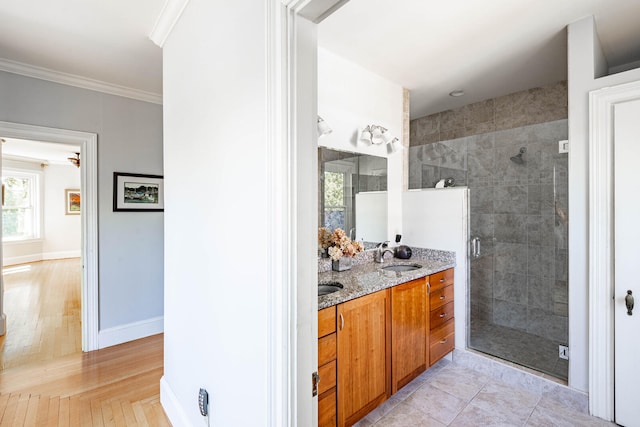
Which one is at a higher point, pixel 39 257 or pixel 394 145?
pixel 394 145

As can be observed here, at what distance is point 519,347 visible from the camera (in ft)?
8.63

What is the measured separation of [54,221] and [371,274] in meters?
9.17

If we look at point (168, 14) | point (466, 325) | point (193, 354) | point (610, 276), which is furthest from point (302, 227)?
point (466, 325)

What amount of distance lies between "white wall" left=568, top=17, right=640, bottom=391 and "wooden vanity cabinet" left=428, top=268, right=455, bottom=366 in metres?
0.83

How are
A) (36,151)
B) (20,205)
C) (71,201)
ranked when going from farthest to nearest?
(71,201), (20,205), (36,151)

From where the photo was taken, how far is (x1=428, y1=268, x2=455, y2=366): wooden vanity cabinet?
2395mm

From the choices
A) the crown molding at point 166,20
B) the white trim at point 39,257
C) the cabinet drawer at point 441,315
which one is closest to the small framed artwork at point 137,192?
the crown molding at point 166,20

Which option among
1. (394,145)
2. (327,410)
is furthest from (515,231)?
(327,410)

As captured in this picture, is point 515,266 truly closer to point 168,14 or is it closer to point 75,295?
point 168,14

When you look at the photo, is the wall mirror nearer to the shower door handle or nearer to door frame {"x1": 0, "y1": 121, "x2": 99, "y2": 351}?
the shower door handle

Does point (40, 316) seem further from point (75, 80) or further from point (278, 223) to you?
point (278, 223)

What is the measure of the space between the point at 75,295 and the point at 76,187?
16.2 feet

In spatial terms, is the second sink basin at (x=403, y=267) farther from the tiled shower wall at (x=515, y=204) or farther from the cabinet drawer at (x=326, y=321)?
the cabinet drawer at (x=326, y=321)

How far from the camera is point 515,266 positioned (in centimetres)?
300
